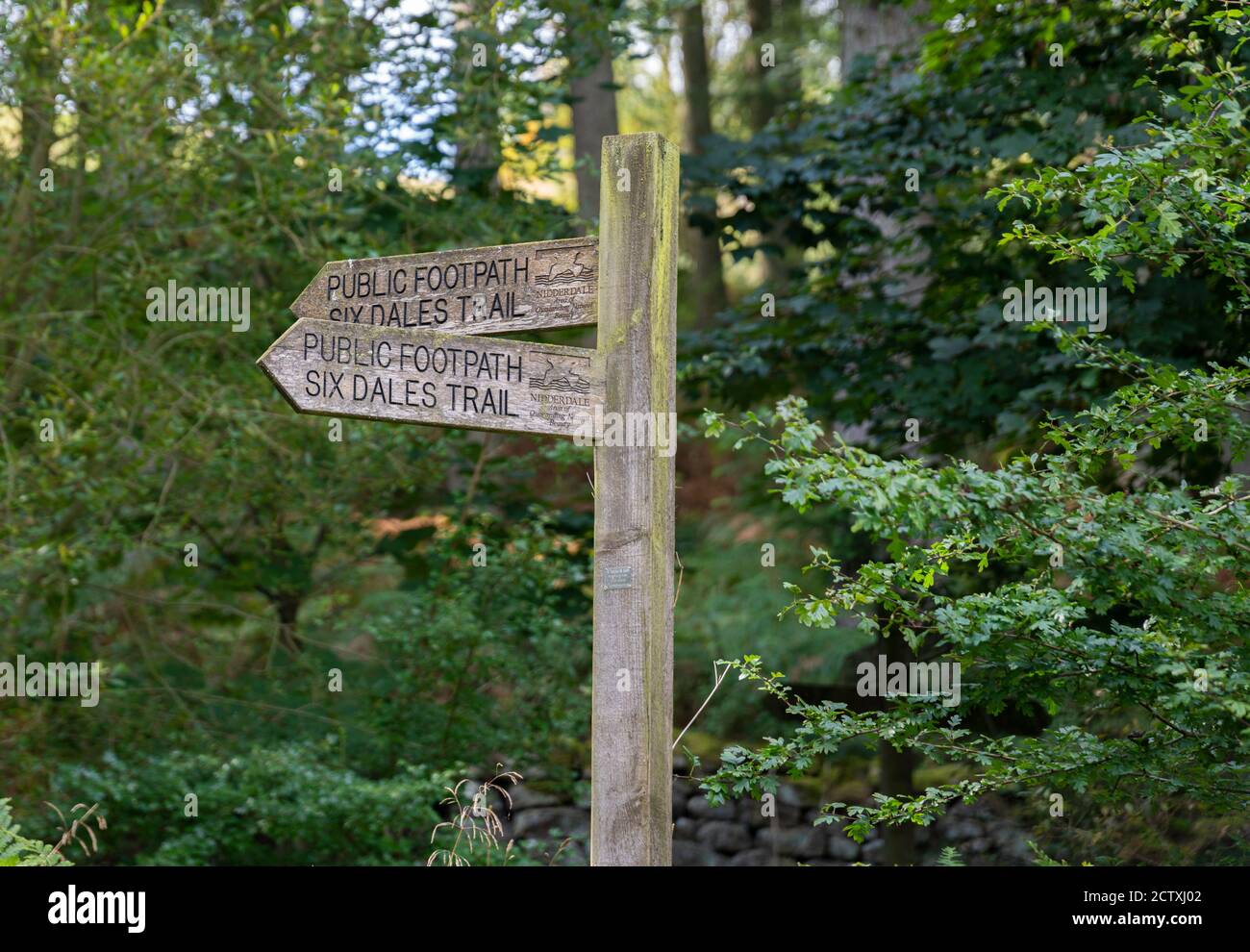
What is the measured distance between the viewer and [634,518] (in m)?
3.46

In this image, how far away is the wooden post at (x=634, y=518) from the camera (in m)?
3.43

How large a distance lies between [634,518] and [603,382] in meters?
0.39

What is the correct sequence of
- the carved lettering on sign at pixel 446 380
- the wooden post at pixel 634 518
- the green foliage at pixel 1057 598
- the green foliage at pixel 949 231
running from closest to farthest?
1. the wooden post at pixel 634 518
2. the carved lettering on sign at pixel 446 380
3. the green foliage at pixel 1057 598
4. the green foliage at pixel 949 231

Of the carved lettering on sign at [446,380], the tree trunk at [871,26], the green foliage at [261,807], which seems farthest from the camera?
the tree trunk at [871,26]

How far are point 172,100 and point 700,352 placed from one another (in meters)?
3.78

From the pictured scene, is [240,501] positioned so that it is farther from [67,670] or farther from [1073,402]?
[1073,402]

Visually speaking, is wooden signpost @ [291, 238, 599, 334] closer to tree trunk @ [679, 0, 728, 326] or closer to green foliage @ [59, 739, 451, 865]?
green foliage @ [59, 739, 451, 865]

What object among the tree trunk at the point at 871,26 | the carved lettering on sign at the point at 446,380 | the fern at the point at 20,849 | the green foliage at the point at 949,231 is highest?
the tree trunk at the point at 871,26

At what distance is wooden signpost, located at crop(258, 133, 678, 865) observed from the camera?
345 centimetres

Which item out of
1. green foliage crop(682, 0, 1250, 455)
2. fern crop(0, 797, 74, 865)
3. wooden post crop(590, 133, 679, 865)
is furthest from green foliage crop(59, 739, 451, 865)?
wooden post crop(590, 133, 679, 865)

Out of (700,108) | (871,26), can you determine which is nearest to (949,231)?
(871,26)

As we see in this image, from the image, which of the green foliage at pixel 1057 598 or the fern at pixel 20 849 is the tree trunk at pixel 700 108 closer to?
the green foliage at pixel 1057 598

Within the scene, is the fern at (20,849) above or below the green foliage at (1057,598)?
below

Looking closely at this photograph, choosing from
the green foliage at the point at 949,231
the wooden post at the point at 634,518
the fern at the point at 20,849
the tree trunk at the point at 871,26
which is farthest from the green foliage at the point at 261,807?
the tree trunk at the point at 871,26
